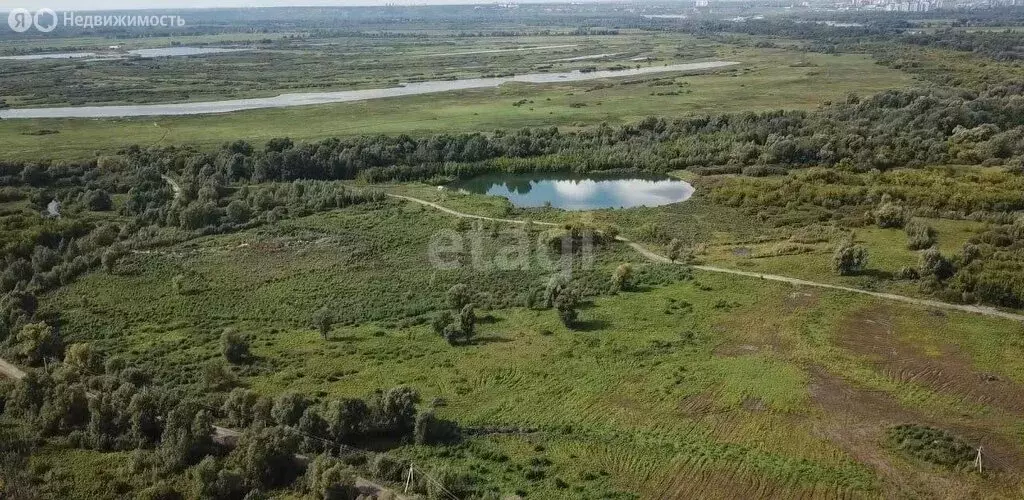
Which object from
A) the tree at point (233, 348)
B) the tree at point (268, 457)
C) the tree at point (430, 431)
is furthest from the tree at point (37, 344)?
the tree at point (430, 431)

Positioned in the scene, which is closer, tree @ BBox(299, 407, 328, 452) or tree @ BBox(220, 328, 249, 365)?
tree @ BBox(299, 407, 328, 452)

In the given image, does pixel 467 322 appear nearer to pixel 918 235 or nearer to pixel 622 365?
pixel 622 365

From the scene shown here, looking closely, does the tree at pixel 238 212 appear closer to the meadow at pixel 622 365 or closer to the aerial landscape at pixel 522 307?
the aerial landscape at pixel 522 307

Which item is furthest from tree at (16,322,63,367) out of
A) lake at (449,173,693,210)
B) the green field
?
the green field

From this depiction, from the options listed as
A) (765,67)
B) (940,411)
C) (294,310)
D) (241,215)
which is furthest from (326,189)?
(765,67)

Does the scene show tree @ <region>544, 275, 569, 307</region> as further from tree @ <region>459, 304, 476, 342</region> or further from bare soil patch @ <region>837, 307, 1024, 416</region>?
bare soil patch @ <region>837, 307, 1024, 416</region>

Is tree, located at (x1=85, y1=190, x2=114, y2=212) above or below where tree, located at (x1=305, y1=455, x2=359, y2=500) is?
above
